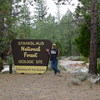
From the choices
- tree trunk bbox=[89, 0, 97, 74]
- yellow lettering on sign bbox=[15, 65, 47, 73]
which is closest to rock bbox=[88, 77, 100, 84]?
tree trunk bbox=[89, 0, 97, 74]

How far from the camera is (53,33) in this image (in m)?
48.4

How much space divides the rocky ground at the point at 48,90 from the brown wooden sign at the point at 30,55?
2.41 metres

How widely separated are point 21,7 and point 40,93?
24.0 feet

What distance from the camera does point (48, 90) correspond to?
34.9 ft

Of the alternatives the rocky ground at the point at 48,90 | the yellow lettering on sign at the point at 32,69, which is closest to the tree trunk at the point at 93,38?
the rocky ground at the point at 48,90

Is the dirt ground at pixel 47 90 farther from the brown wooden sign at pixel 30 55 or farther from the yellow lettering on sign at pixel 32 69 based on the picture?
the brown wooden sign at pixel 30 55

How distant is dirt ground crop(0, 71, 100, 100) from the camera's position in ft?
30.1

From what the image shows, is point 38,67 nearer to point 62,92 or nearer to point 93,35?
point 93,35

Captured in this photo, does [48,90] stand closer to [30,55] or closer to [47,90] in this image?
[47,90]

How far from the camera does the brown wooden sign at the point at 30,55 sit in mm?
15859

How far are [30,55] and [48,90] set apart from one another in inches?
218

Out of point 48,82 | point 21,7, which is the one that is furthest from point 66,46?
point 48,82

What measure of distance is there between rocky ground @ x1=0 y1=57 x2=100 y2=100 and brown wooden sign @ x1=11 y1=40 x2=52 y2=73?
7.92 feet

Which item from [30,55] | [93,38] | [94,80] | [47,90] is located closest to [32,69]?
[30,55]
